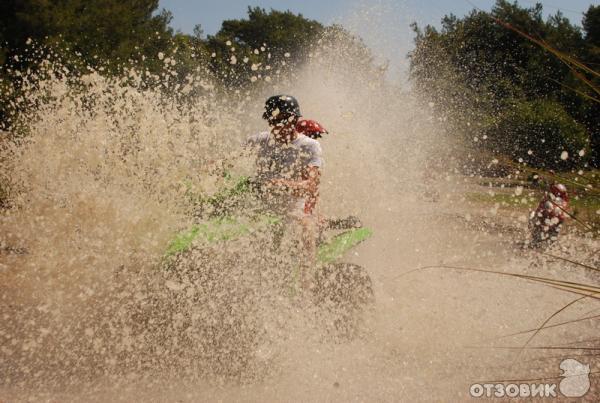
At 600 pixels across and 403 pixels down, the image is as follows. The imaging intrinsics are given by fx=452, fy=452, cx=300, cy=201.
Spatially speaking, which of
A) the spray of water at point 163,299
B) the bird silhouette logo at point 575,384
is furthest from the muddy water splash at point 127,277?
the bird silhouette logo at point 575,384

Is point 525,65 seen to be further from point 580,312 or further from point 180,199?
point 180,199

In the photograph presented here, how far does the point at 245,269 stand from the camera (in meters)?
3.61

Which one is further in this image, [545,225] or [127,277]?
[545,225]

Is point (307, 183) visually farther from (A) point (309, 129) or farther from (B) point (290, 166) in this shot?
(A) point (309, 129)

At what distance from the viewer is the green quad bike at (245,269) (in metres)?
3.37

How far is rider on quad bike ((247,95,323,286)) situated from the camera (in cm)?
402

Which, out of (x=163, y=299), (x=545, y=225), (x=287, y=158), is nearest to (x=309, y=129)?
(x=287, y=158)

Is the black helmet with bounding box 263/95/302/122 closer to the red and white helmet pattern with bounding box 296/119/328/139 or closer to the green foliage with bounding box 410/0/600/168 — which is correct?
the red and white helmet pattern with bounding box 296/119/328/139

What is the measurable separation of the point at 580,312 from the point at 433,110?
842 inches

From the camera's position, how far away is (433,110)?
2519 cm

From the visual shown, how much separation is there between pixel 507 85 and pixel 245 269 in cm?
3076

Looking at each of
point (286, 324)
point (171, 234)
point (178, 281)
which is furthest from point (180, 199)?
point (286, 324)

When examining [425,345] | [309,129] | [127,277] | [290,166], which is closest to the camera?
[127,277]

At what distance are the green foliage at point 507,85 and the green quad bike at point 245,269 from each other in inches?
552
